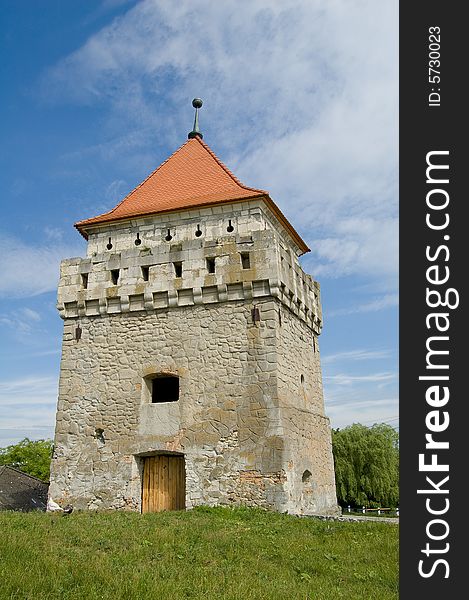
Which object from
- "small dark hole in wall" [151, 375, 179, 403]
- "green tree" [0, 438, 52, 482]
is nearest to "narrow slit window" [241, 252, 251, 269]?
"small dark hole in wall" [151, 375, 179, 403]

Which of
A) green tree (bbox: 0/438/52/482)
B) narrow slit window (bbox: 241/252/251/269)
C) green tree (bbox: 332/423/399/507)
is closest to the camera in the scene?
narrow slit window (bbox: 241/252/251/269)

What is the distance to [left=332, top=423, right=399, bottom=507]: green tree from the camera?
24.5m

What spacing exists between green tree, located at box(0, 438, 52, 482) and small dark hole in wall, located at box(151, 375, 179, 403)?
2079cm

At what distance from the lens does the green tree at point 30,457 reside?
31359 millimetres

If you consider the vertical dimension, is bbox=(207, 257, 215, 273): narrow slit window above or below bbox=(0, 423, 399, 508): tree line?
above

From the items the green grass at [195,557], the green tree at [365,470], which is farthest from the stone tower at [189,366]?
the green tree at [365,470]

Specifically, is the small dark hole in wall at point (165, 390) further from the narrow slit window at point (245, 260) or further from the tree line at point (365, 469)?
the tree line at point (365, 469)

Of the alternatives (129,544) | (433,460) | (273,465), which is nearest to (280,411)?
(273,465)

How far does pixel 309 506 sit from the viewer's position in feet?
38.3

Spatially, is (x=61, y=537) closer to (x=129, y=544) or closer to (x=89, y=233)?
(x=129, y=544)

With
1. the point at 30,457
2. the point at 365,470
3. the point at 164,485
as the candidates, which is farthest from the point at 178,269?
the point at 30,457

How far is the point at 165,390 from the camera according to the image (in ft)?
43.3

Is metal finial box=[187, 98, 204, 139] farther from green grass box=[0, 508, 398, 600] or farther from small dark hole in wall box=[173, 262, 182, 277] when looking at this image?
green grass box=[0, 508, 398, 600]

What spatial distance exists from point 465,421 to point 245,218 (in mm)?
8754
